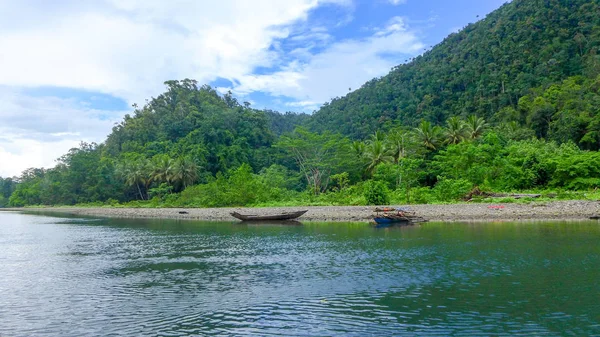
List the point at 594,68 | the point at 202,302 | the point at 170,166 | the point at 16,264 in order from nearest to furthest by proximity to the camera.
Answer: the point at 202,302 → the point at 16,264 → the point at 594,68 → the point at 170,166

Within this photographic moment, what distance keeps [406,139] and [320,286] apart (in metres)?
47.6

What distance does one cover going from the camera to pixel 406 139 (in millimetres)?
59531

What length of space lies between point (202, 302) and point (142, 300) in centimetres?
204

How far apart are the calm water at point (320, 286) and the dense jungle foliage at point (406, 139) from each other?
2018 cm

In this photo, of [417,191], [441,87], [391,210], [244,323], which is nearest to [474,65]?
[441,87]

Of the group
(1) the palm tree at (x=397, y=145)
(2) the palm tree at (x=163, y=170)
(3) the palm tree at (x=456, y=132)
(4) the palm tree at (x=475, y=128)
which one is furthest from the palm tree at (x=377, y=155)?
(2) the palm tree at (x=163, y=170)

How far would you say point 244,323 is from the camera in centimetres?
1123

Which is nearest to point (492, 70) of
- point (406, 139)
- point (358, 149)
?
point (406, 139)

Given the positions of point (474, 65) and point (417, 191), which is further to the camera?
point (474, 65)

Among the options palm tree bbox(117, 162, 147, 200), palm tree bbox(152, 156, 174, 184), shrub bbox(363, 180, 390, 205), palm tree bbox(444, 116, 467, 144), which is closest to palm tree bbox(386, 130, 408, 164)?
palm tree bbox(444, 116, 467, 144)

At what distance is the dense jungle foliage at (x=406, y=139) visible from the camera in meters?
45.4

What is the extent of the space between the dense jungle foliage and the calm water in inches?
794

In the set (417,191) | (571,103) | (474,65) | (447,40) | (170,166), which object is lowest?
(417,191)

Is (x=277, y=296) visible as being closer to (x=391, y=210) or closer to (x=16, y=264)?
(x=16, y=264)
